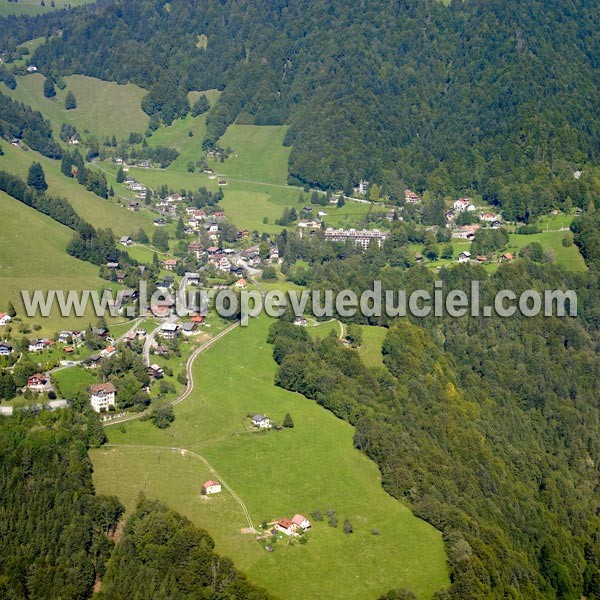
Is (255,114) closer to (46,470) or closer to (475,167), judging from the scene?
(475,167)

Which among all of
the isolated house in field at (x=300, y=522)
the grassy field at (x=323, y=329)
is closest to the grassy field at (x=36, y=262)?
the grassy field at (x=323, y=329)

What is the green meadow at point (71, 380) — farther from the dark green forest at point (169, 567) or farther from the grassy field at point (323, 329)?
the grassy field at point (323, 329)

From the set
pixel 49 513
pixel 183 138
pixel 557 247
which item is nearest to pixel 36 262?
pixel 49 513

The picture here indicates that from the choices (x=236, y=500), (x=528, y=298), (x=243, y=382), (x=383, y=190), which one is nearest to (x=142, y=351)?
(x=243, y=382)

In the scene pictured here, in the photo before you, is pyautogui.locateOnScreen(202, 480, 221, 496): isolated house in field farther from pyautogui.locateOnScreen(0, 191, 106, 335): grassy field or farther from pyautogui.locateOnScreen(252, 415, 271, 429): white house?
pyautogui.locateOnScreen(0, 191, 106, 335): grassy field

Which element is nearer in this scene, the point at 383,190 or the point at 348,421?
the point at 348,421

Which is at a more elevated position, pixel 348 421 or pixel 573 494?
pixel 348 421

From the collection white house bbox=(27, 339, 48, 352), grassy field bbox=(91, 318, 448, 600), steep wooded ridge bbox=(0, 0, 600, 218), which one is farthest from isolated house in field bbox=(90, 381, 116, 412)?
steep wooded ridge bbox=(0, 0, 600, 218)
